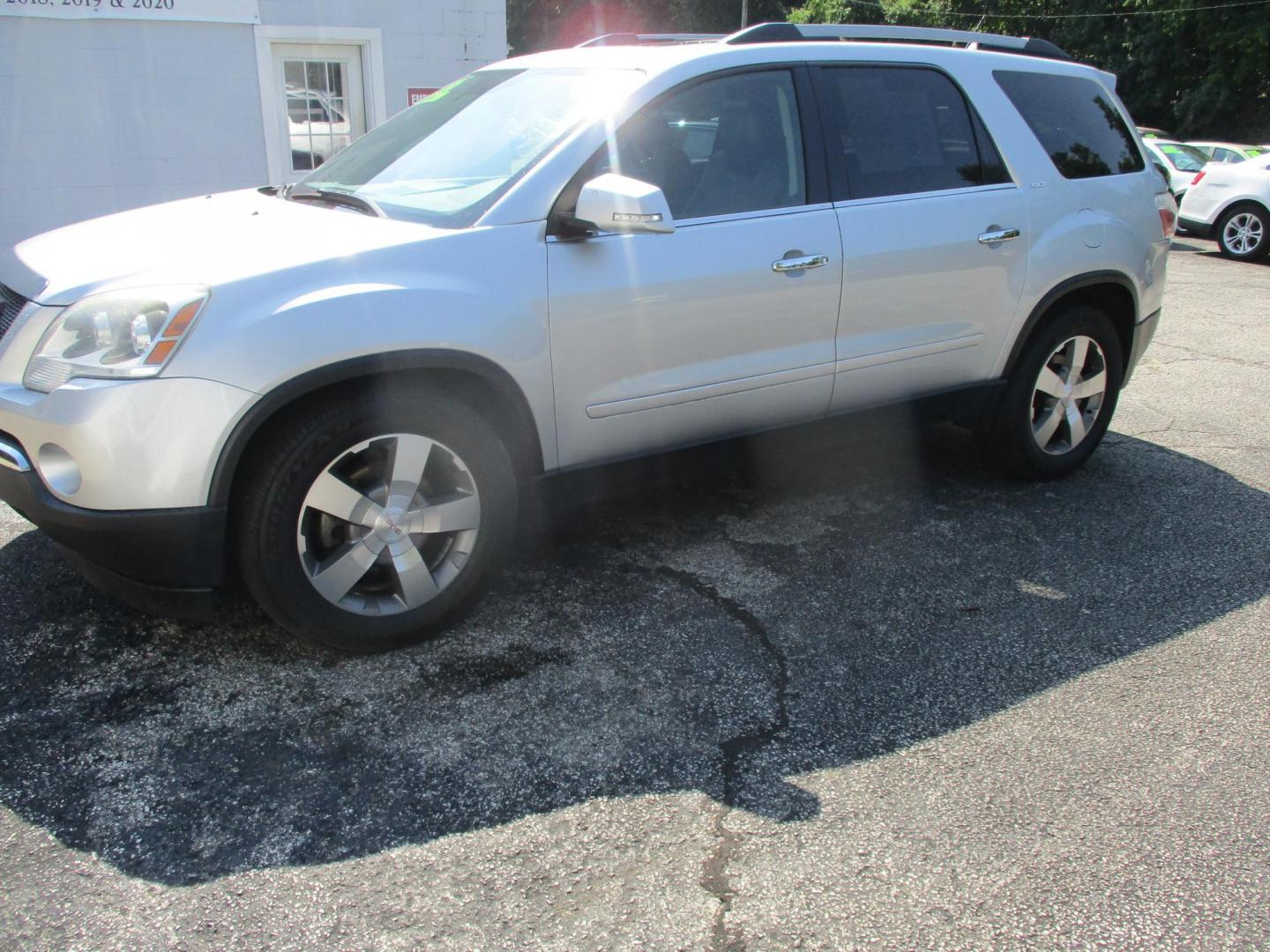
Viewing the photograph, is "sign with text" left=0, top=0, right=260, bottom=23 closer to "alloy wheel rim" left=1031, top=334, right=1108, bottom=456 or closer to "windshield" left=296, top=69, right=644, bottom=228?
"windshield" left=296, top=69, right=644, bottom=228

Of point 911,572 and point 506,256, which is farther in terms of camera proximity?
point 911,572

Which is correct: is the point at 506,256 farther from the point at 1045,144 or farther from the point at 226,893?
the point at 1045,144

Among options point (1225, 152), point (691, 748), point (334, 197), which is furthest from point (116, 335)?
point (1225, 152)

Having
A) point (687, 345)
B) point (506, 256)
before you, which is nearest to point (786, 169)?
point (687, 345)

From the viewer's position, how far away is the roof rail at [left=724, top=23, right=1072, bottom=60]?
13.3ft

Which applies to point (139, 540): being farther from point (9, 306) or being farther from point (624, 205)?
point (624, 205)

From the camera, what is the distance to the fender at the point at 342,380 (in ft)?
9.52

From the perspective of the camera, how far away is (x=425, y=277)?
3.15 meters

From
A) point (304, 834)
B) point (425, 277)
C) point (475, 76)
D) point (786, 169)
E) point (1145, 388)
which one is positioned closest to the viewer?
point (304, 834)

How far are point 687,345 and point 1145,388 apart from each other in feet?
14.7

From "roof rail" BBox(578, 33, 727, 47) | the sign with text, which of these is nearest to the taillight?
"roof rail" BBox(578, 33, 727, 47)

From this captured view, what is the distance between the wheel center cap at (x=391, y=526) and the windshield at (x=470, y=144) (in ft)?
3.03

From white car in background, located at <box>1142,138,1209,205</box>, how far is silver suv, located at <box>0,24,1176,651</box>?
1321 cm

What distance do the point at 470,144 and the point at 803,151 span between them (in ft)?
4.04
